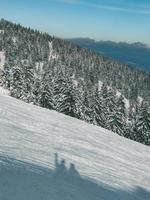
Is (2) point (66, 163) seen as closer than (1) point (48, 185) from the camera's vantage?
No

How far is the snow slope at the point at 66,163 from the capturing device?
1236 centimetres

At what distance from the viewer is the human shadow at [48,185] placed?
36.9ft

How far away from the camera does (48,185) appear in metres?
12.6

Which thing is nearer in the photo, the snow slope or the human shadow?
the human shadow

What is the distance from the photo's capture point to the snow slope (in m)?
12.4

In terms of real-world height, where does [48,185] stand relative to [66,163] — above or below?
above

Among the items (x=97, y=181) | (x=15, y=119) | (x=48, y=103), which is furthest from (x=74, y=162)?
(x=48, y=103)

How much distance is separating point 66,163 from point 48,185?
16.3 ft

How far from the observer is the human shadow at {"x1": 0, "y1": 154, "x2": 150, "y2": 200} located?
443 inches

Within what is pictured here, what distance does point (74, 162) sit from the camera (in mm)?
18297

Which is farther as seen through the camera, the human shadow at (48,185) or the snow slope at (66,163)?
the snow slope at (66,163)

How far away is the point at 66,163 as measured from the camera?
1758 cm

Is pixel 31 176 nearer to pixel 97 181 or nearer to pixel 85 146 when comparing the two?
pixel 97 181

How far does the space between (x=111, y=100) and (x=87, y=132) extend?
132 feet
